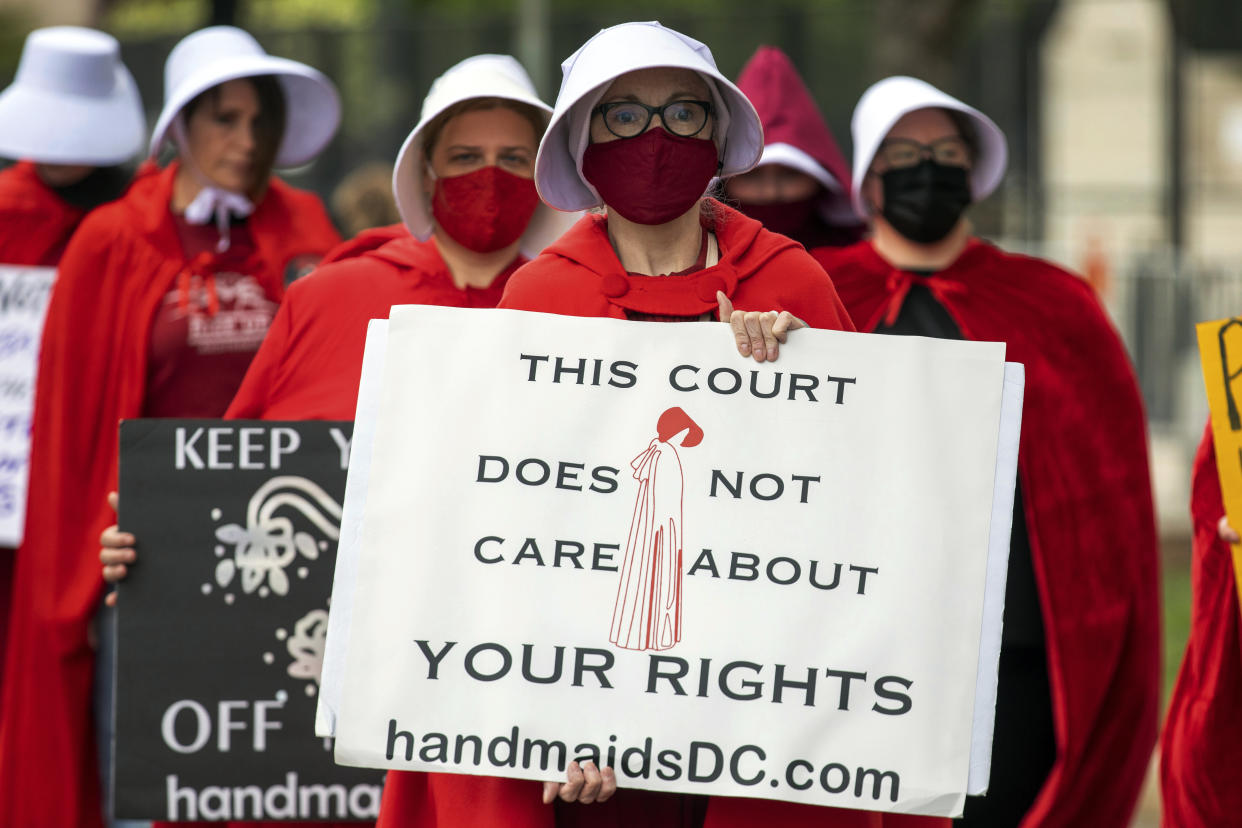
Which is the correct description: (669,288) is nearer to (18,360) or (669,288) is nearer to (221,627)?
(221,627)

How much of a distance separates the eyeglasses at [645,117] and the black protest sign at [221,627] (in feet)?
4.15

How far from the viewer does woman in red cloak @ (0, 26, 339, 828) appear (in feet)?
16.0

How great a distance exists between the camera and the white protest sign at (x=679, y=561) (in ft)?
9.95

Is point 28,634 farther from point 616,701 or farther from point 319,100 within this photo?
point 616,701

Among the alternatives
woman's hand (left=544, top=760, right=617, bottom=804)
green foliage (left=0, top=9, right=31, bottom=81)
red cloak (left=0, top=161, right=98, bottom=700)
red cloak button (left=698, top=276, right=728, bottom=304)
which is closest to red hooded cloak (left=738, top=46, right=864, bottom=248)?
red cloak button (left=698, top=276, right=728, bottom=304)

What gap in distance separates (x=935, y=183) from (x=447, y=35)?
1279cm

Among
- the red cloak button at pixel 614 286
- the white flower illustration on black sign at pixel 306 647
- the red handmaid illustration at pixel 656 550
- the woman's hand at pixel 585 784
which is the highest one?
the red cloak button at pixel 614 286

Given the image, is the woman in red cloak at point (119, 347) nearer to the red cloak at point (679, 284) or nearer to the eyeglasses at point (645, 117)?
the red cloak at point (679, 284)

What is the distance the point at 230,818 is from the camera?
4.11 metres

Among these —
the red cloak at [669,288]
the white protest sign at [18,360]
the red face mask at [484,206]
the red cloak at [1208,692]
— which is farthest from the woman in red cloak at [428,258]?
the red cloak at [1208,692]

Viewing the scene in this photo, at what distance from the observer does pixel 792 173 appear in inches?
209

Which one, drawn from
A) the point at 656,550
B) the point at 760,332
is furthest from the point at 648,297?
the point at 656,550

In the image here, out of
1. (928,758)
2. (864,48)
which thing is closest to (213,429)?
(928,758)

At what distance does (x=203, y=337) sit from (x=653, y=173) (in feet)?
6.73
